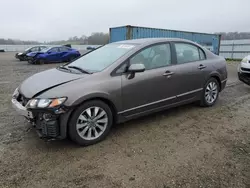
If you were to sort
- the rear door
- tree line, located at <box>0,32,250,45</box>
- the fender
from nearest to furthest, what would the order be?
the fender < the rear door < tree line, located at <box>0,32,250,45</box>

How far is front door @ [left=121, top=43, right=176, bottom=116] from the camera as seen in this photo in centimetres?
331

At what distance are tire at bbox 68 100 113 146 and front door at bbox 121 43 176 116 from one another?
1.09 ft

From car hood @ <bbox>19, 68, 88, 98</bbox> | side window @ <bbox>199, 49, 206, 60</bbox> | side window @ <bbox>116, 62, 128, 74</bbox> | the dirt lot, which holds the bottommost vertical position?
the dirt lot

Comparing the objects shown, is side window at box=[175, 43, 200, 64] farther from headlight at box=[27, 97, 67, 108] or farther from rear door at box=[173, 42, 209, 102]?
headlight at box=[27, 97, 67, 108]

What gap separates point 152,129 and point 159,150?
683mm

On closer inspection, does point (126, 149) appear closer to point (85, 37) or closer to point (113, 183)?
point (113, 183)

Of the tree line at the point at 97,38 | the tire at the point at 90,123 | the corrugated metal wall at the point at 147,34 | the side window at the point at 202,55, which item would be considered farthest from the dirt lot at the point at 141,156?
the tree line at the point at 97,38

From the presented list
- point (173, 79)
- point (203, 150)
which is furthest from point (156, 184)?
point (173, 79)

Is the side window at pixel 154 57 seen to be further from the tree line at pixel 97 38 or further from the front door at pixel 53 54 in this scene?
the tree line at pixel 97 38

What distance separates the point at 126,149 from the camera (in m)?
2.93

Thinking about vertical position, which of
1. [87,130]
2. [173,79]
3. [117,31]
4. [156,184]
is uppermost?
[117,31]

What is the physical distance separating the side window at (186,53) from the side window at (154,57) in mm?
251

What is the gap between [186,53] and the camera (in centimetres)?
419

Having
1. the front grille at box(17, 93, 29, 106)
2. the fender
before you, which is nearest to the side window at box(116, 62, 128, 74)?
the fender
